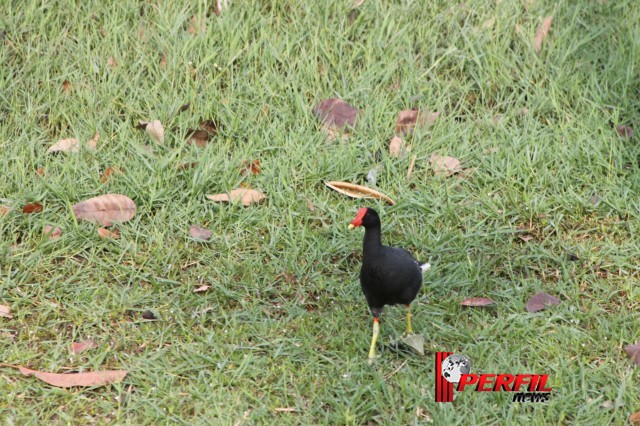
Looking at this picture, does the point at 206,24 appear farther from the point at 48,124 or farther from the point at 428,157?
the point at 428,157

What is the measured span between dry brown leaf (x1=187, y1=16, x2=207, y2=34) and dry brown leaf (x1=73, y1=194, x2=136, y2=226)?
A: 55.3 inches

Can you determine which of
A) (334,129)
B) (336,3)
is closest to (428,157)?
(334,129)

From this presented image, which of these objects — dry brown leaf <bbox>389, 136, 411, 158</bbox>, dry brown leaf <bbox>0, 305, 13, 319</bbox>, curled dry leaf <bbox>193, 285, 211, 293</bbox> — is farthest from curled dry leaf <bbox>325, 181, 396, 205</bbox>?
dry brown leaf <bbox>0, 305, 13, 319</bbox>

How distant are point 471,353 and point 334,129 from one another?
179 centimetres

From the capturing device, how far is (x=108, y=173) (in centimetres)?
495

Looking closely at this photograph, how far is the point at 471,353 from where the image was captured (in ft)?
13.1

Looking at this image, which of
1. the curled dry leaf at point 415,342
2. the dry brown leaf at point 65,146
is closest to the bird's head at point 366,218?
the curled dry leaf at point 415,342

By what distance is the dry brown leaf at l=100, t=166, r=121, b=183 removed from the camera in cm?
493

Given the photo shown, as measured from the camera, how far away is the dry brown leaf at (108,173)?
Result: 4.93 m

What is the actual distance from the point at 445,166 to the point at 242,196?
1186 mm

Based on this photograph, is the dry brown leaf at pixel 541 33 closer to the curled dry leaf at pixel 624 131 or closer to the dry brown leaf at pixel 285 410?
the curled dry leaf at pixel 624 131

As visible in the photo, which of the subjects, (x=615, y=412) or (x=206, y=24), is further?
(x=206, y=24)

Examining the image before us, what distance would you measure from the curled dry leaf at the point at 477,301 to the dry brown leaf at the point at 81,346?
1.76 metres

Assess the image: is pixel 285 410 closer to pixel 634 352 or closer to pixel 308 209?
pixel 308 209
